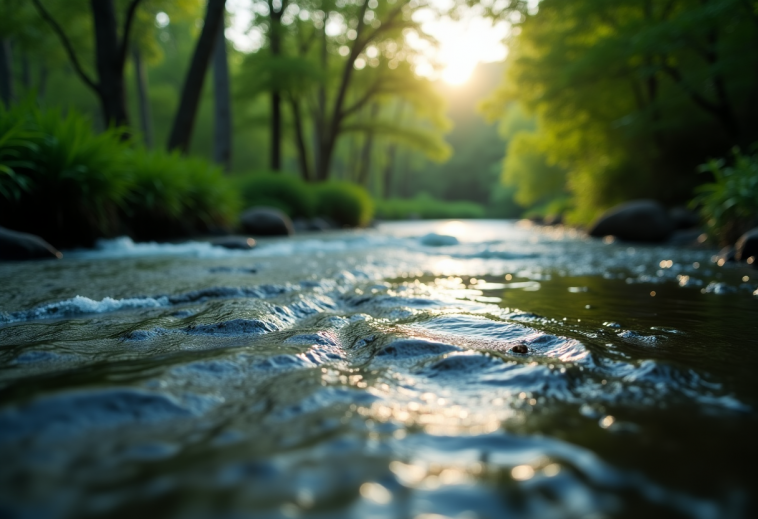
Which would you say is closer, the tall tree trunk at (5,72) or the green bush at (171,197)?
the green bush at (171,197)

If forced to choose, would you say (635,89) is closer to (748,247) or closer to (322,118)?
(748,247)

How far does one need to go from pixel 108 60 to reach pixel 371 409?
8.54m

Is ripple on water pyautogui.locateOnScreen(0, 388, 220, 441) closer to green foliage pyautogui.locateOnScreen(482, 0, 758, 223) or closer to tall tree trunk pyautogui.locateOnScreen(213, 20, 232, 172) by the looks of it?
green foliage pyautogui.locateOnScreen(482, 0, 758, 223)

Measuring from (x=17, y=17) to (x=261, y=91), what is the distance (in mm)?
6628

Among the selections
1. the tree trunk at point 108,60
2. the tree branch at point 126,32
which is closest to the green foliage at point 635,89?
the tree branch at point 126,32

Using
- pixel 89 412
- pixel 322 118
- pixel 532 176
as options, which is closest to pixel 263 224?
pixel 89 412

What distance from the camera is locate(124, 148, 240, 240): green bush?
652 cm

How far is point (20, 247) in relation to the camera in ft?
13.0

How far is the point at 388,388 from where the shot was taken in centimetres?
123

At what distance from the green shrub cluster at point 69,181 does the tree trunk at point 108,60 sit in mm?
1659

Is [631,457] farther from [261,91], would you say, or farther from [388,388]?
[261,91]

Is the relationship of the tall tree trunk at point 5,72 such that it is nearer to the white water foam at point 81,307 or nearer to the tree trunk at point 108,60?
the tree trunk at point 108,60

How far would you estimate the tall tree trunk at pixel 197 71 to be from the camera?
816 centimetres

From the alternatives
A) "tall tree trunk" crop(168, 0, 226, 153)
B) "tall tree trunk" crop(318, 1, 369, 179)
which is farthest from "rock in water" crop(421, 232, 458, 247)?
"tall tree trunk" crop(318, 1, 369, 179)
